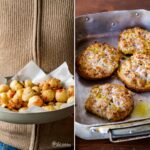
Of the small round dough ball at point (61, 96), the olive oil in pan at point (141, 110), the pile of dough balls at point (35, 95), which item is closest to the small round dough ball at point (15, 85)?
the pile of dough balls at point (35, 95)

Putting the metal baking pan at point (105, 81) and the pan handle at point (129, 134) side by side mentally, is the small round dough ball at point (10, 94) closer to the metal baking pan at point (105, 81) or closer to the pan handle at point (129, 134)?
the metal baking pan at point (105, 81)

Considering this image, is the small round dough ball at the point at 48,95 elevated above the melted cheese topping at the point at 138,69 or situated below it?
below

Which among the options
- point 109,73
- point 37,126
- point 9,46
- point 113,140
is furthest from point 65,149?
point 113,140

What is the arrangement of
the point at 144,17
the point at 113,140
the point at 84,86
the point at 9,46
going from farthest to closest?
the point at 9,46
the point at 144,17
the point at 84,86
the point at 113,140

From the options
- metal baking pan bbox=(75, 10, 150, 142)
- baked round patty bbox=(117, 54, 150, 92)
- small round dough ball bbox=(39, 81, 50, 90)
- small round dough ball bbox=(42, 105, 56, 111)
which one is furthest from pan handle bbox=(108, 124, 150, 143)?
small round dough ball bbox=(39, 81, 50, 90)

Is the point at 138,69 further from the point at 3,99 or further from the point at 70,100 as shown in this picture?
the point at 3,99

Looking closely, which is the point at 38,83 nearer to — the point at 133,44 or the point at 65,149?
the point at 65,149
